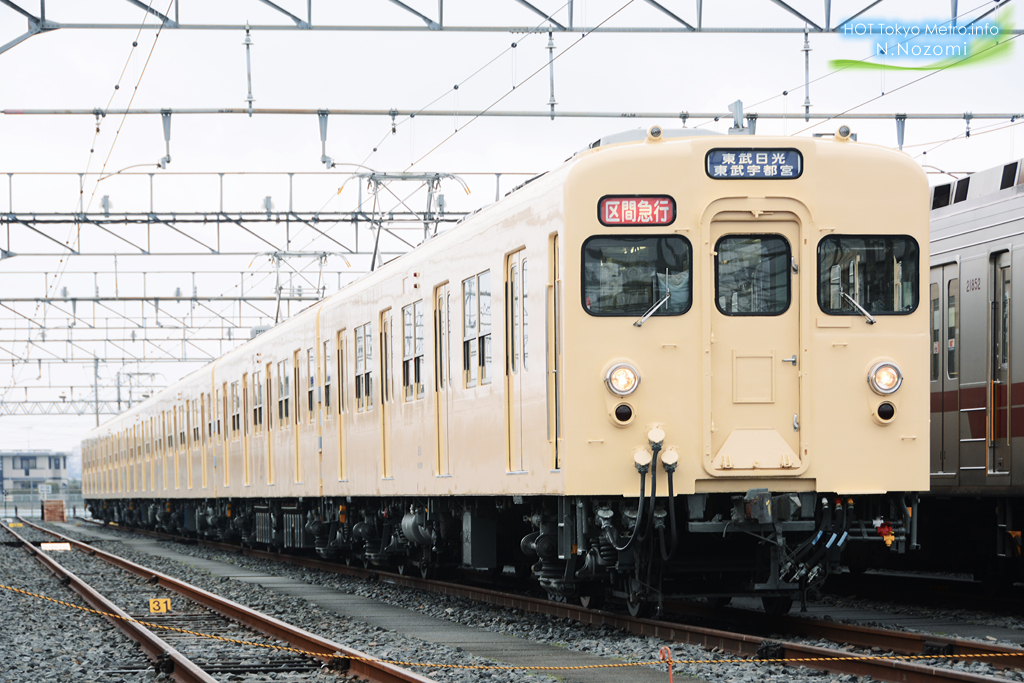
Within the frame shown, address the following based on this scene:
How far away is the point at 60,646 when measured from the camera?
34.4 ft

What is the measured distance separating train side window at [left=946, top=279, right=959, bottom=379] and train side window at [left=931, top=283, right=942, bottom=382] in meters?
0.12

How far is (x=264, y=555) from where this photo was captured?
23172mm

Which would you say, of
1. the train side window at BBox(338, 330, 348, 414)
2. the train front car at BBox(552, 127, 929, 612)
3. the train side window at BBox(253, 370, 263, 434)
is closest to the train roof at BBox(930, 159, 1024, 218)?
the train front car at BBox(552, 127, 929, 612)

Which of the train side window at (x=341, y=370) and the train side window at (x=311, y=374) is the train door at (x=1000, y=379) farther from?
the train side window at (x=311, y=374)

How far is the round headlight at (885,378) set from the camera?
30.1 feet

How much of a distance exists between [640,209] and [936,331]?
4.23 m

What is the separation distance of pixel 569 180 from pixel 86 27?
21.8ft

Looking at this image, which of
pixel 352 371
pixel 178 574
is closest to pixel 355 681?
pixel 352 371

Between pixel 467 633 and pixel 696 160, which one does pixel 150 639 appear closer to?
pixel 467 633

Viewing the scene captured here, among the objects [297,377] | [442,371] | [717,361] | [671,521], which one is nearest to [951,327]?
[717,361]

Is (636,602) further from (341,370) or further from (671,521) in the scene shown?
(341,370)

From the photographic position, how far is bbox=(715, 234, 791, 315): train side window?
9266 millimetres

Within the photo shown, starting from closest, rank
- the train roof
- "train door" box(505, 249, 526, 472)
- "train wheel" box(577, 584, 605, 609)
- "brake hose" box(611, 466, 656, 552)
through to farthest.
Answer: "brake hose" box(611, 466, 656, 552) < "train door" box(505, 249, 526, 472) < "train wheel" box(577, 584, 605, 609) < the train roof

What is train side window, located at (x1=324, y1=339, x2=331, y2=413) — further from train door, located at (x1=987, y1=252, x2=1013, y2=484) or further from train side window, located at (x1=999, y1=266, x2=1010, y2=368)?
train side window, located at (x1=999, y1=266, x2=1010, y2=368)
